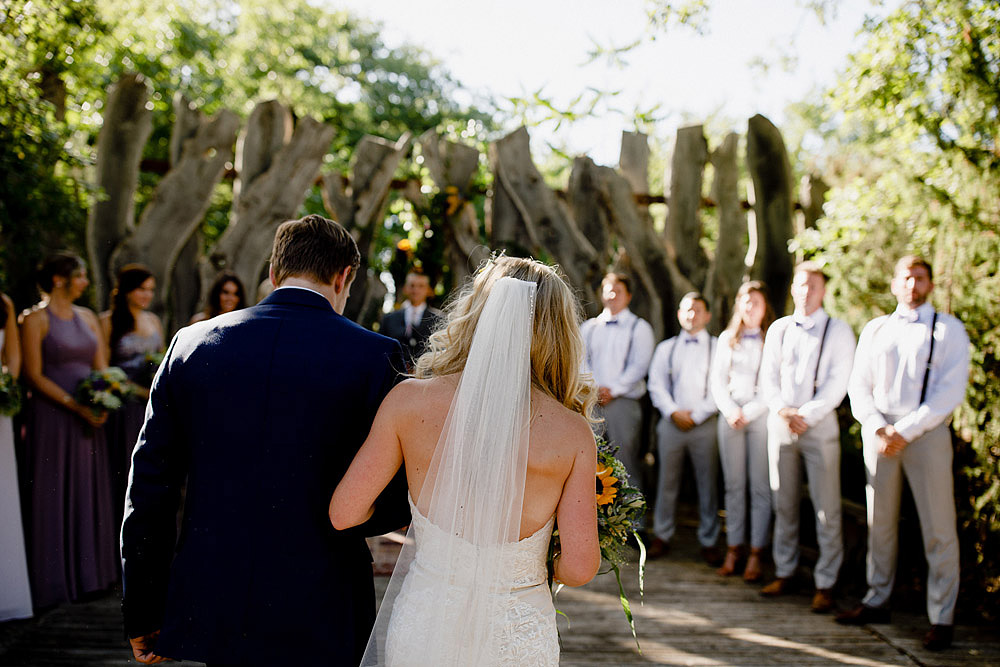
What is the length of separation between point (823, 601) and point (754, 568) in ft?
2.13

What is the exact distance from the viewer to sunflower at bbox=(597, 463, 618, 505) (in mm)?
2387

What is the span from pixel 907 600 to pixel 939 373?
1746 millimetres

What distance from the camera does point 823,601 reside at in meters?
4.95

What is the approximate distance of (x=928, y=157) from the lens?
5.62 metres

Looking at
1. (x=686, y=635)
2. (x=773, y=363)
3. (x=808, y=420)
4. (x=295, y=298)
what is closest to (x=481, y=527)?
(x=295, y=298)

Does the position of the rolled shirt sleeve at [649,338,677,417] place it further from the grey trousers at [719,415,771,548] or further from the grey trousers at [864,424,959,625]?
the grey trousers at [864,424,959,625]

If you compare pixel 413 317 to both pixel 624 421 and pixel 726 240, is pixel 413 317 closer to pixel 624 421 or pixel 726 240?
pixel 624 421

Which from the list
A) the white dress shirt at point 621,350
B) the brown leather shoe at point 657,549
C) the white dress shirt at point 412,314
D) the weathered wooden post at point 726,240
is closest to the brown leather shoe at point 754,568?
the brown leather shoe at point 657,549

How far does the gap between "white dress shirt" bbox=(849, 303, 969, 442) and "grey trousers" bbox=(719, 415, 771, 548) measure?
0.98m

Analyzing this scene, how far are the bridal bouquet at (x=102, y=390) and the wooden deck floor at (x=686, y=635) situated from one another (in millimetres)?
1207

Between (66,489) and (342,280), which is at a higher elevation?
(342,280)

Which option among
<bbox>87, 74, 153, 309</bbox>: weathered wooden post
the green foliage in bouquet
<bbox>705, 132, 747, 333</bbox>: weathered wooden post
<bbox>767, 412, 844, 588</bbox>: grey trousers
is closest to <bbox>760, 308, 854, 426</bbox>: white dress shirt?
<bbox>767, 412, 844, 588</bbox>: grey trousers

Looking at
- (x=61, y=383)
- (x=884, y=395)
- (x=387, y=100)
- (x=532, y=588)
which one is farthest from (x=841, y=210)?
(x=387, y=100)

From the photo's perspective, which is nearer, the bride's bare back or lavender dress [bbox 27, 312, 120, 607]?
the bride's bare back
